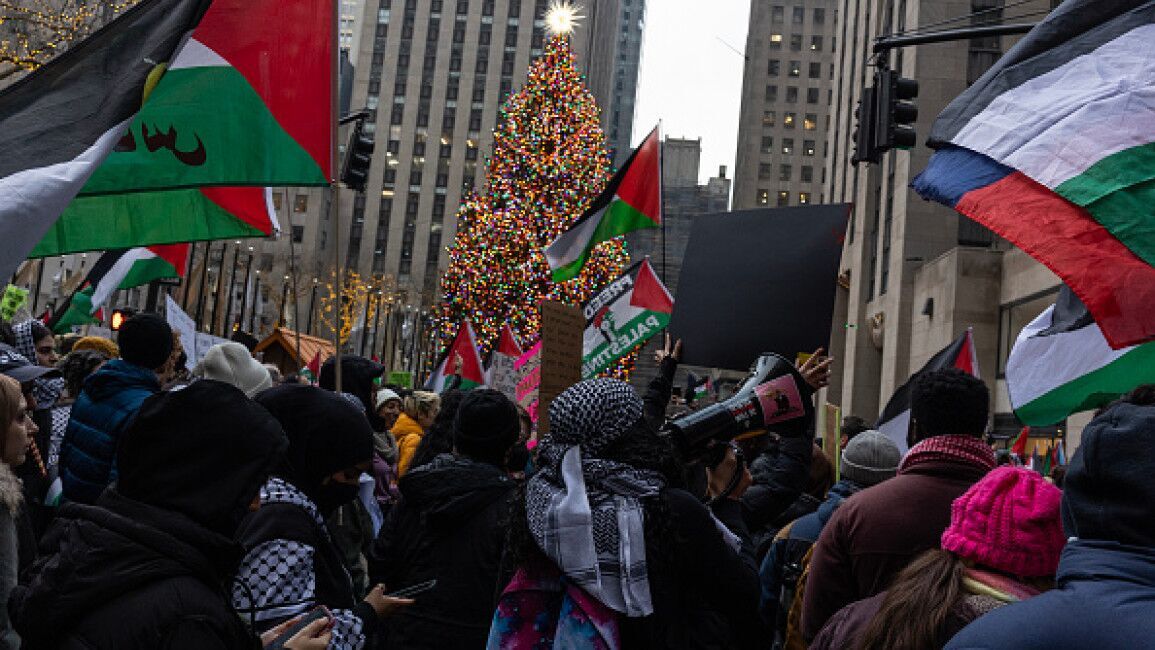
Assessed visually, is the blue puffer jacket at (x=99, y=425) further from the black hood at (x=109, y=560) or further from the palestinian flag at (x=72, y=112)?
the black hood at (x=109, y=560)

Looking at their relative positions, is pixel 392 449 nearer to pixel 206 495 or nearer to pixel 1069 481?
pixel 206 495

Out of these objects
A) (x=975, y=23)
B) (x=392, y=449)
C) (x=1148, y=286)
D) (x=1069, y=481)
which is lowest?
(x=392, y=449)

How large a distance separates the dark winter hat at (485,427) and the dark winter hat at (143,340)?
1.94m

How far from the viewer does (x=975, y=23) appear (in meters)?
37.4

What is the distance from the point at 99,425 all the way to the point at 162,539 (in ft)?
10.4

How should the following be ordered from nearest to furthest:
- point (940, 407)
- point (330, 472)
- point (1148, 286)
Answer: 1. point (1148, 286)
2. point (330, 472)
3. point (940, 407)

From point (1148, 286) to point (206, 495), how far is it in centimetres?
271

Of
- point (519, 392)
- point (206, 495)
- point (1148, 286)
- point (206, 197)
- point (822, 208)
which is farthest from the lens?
point (519, 392)

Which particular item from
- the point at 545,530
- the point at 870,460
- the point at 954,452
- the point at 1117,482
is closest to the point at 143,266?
the point at 870,460

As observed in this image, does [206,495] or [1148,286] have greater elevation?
[1148,286]

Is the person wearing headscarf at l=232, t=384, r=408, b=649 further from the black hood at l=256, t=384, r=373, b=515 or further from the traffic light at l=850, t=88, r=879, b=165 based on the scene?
the traffic light at l=850, t=88, r=879, b=165

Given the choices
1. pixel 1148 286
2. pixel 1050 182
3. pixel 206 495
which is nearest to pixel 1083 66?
pixel 1050 182

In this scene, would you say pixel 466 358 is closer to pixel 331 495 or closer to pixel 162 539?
pixel 331 495

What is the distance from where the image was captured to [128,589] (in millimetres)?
2275
